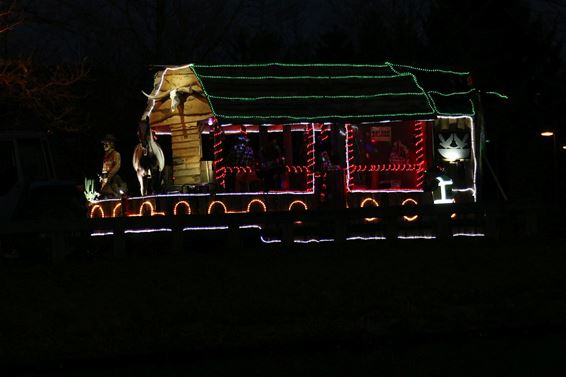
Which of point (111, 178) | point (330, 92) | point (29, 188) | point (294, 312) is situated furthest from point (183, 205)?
point (294, 312)

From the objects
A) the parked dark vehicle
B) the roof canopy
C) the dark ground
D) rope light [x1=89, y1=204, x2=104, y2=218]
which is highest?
the roof canopy

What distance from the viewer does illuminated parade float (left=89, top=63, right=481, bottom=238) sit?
28031mm

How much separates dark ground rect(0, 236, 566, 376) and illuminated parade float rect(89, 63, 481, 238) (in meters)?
6.05

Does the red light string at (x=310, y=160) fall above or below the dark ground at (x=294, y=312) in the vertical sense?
above

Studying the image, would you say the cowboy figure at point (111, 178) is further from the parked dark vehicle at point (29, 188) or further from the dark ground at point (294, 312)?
the dark ground at point (294, 312)

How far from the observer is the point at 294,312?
648 inches

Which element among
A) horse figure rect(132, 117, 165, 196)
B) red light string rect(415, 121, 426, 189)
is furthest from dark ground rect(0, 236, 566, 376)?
red light string rect(415, 121, 426, 189)

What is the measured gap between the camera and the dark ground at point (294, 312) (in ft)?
42.6

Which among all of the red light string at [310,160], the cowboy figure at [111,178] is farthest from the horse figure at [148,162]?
the red light string at [310,160]

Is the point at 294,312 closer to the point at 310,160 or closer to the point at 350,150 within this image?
the point at 310,160

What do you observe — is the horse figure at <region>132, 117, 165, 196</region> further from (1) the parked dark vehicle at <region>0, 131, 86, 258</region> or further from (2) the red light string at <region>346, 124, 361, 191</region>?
(1) the parked dark vehicle at <region>0, 131, 86, 258</region>

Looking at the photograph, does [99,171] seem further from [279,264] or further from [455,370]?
[455,370]

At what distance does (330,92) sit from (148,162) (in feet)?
16.3

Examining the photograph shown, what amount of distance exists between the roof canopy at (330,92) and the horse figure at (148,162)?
Result: 2073 millimetres
